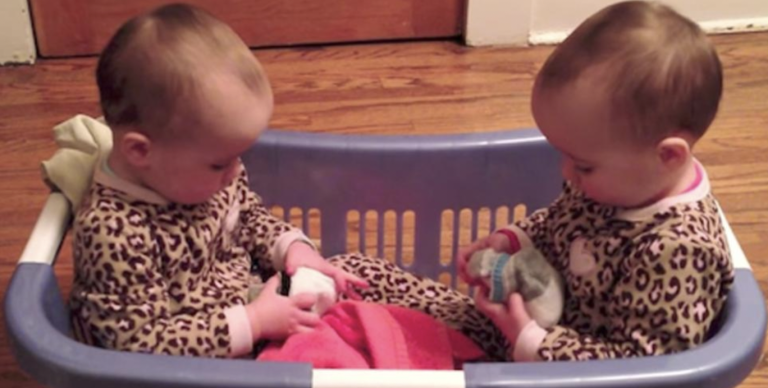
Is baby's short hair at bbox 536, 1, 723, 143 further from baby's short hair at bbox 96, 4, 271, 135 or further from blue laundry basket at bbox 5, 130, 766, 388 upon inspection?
baby's short hair at bbox 96, 4, 271, 135

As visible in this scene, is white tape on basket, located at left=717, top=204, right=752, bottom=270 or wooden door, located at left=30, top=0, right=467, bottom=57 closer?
white tape on basket, located at left=717, top=204, right=752, bottom=270

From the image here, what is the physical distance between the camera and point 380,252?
123 centimetres

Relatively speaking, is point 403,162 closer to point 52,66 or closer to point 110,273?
point 110,273

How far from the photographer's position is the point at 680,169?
2.78 ft

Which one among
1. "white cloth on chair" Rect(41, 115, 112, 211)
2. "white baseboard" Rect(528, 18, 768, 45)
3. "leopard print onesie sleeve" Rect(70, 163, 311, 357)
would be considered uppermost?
"white cloth on chair" Rect(41, 115, 112, 211)

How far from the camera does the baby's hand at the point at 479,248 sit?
1.03m

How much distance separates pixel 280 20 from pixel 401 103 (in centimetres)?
32

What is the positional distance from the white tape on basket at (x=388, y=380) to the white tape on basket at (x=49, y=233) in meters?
0.29

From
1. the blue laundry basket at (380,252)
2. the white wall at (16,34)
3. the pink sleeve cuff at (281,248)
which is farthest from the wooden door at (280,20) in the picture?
the pink sleeve cuff at (281,248)

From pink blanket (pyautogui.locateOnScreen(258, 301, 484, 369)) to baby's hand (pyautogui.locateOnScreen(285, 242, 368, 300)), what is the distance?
4 centimetres

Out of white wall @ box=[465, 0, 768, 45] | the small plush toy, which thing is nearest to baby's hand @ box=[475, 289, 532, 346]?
the small plush toy

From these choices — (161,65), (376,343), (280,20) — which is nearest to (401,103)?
(280,20)

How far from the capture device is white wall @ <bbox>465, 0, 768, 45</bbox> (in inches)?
73.8

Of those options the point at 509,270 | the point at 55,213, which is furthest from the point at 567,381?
the point at 55,213
